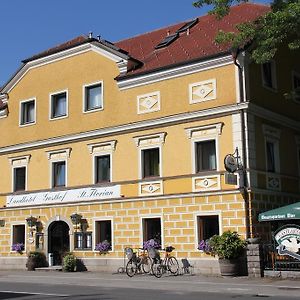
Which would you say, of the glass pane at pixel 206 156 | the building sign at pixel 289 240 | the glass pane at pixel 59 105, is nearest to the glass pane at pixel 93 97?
the glass pane at pixel 59 105

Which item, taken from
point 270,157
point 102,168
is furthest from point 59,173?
point 270,157

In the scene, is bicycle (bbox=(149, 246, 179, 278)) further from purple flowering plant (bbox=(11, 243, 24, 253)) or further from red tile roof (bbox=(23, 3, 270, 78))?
purple flowering plant (bbox=(11, 243, 24, 253))

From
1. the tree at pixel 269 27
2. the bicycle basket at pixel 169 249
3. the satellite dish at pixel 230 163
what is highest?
the tree at pixel 269 27

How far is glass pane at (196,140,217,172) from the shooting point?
23.9m

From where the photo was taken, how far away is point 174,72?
2508cm

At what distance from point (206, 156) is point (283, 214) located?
4607 mm

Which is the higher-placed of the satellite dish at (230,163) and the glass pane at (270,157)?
the glass pane at (270,157)

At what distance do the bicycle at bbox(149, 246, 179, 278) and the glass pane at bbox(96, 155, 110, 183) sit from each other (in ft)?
16.7

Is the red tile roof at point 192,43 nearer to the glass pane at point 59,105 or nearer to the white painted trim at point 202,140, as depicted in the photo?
the white painted trim at point 202,140

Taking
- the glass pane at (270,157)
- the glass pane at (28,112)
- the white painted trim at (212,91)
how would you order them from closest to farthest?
the white painted trim at (212,91), the glass pane at (270,157), the glass pane at (28,112)

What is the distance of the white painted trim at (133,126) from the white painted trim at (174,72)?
1878 mm

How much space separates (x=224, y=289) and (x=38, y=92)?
682 inches

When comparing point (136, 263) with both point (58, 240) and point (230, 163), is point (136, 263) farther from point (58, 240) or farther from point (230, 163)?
point (58, 240)

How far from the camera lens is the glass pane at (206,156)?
78.4ft
